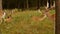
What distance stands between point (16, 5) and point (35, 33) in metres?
7.03

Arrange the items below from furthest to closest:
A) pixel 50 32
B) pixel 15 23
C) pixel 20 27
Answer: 1. pixel 15 23
2. pixel 20 27
3. pixel 50 32

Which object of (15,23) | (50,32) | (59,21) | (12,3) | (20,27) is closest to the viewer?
(59,21)

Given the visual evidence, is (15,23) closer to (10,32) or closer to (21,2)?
(10,32)

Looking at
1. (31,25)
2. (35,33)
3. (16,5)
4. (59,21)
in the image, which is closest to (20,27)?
(31,25)

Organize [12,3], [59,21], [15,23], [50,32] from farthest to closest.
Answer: [12,3] → [15,23] → [50,32] → [59,21]

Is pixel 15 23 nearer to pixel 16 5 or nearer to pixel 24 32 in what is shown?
pixel 24 32

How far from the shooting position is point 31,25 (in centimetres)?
456

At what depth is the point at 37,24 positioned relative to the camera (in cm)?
453

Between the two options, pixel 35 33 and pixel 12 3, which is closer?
pixel 35 33

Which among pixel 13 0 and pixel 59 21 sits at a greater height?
pixel 59 21

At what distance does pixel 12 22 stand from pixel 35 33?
1119 millimetres

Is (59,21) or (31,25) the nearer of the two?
(59,21)

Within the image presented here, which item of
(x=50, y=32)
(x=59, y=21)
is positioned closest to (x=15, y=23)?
(x=50, y=32)

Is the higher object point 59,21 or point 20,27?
point 59,21
